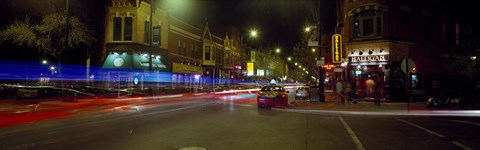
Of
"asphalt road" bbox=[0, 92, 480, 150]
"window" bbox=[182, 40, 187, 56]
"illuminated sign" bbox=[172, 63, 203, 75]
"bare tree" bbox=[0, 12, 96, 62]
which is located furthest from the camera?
"window" bbox=[182, 40, 187, 56]

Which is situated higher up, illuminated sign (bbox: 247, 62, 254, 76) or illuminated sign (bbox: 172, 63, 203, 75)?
illuminated sign (bbox: 247, 62, 254, 76)

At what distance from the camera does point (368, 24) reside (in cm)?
2569

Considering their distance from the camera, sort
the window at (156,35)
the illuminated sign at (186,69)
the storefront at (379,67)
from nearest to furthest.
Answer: the storefront at (379,67) < the window at (156,35) < the illuminated sign at (186,69)

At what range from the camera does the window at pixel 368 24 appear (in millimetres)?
25078

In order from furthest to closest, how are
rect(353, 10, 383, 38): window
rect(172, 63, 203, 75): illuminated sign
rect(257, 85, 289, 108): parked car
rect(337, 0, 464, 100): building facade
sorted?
rect(172, 63, 203, 75): illuminated sign, rect(353, 10, 383, 38): window, rect(337, 0, 464, 100): building facade, rect(257, 85, 289, 108): parked car

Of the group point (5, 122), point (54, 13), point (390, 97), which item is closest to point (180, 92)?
point (54, 13)

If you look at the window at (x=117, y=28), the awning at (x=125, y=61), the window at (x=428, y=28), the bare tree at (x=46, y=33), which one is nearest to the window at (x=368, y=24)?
the window at (x=428, y=28)

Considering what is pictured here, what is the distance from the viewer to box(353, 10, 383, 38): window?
25.1m

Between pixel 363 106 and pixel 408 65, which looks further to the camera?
pixel 363 106

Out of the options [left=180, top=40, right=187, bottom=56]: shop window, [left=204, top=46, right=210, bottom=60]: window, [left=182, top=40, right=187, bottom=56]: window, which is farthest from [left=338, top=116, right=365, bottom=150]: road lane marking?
[left=204, top=46, right=210, bottom=60]: window

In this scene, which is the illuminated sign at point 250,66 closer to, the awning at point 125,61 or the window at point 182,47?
the window at point 182,47

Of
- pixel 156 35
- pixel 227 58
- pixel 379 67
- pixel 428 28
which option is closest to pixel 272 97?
pixel 379 67

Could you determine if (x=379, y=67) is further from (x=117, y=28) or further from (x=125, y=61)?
(x=117, y=28)

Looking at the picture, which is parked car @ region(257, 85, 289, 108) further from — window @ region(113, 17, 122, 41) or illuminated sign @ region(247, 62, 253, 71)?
illuminated sign @ region(247, 62, 253, 71)
